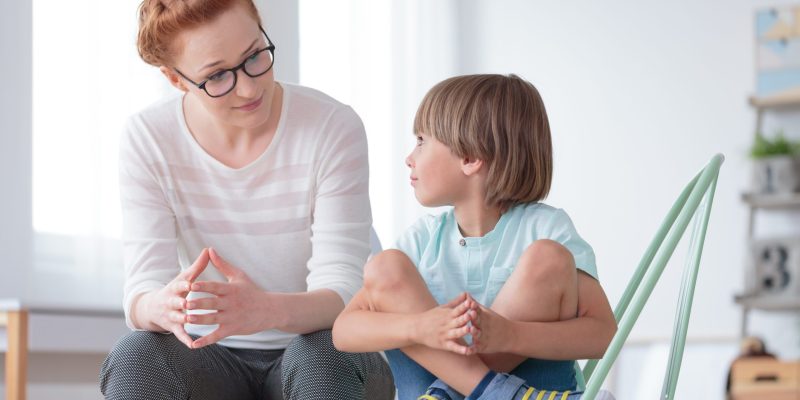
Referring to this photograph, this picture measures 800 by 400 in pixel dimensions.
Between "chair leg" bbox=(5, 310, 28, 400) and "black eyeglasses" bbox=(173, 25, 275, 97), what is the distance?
72cm

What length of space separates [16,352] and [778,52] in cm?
369

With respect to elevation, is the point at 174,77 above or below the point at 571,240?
above

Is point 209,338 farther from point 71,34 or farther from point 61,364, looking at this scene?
point 71,34

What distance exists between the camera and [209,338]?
1.30m

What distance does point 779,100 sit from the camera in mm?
4410

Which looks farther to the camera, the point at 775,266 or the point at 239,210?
the point at 775,266

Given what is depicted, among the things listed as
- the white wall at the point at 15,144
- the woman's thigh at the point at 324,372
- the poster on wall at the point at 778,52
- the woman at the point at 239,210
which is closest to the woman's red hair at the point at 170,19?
the woman at the point at 239,210

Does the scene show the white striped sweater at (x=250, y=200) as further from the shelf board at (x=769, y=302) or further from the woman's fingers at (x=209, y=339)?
the shelf board at (x=769, y=302)

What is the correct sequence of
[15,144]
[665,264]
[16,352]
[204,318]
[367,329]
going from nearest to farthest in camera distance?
[665,264]
[367,329]
[204,318]
[16,352]
[15,144]

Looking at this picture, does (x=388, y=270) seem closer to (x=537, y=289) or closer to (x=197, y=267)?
(x=537, y=289)

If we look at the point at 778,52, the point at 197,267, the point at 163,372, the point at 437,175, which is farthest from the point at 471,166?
the point at 778,52

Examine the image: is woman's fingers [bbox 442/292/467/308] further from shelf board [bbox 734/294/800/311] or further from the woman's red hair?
shelf board [bbox 734/294/800/311]

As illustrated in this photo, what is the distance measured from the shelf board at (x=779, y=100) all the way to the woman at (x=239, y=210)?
3292 mm

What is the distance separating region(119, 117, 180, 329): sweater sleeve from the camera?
5.00 feet
